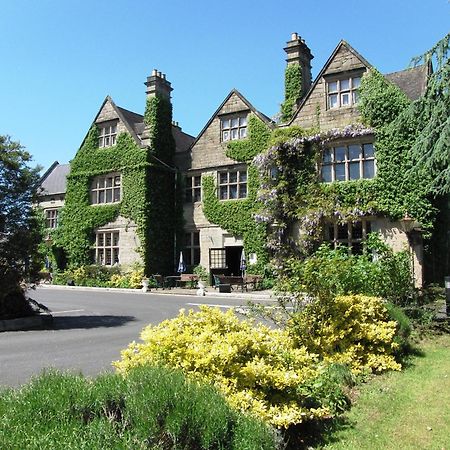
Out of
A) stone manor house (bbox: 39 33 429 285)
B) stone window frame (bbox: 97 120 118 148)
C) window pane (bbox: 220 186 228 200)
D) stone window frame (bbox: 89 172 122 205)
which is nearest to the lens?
stone manor house (bbox: 39 33 429 285)

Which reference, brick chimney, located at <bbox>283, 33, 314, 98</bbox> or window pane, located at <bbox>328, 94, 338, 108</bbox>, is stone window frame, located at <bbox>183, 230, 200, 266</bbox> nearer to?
brick chimney, located at <bbox>283, 33, 314, 98</bbox>

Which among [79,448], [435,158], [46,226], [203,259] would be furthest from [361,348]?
[46,226]

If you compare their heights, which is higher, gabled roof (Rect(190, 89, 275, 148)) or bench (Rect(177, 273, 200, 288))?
gabled roof (Rect(190, 89, 275, 148))

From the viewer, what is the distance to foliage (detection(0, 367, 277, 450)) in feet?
10.2

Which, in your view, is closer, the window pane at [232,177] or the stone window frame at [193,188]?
the window pane at [232,177]

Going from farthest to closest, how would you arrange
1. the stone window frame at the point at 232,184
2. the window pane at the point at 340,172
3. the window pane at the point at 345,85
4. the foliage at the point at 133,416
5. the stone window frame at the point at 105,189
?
the stone window frame at the point at 105,189
the stone window frame at the point at 232,184
the window pane at the point at 345,85
the window pane at the point at 340,172
the foliage at the point at 133,416

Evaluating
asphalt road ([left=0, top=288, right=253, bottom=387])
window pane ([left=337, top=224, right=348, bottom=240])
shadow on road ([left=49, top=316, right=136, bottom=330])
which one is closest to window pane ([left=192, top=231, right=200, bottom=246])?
window pane ([left=337, top=224, right=348, bottom=240])

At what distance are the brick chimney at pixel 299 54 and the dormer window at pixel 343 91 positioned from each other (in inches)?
96.1

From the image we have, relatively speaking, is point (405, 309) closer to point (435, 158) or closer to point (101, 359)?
point (435, 158)

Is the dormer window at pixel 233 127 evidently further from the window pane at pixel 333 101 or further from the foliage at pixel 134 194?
the window pane at pixel 333 101

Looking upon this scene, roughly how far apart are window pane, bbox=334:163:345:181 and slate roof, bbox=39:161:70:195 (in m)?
22.9

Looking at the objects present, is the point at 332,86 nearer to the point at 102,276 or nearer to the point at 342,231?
the point at 342,231

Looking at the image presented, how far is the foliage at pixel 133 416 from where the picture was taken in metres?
3.12

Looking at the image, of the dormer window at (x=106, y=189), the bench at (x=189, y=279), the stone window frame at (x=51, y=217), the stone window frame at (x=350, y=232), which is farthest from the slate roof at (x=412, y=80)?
the stone window frame at (x=51, y=217)
